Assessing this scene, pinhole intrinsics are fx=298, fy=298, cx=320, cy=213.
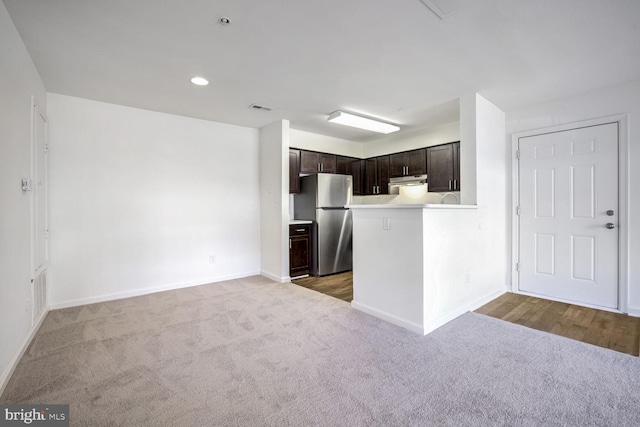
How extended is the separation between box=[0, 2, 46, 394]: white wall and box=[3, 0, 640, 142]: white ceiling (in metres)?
0.21

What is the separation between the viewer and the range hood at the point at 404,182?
4746 millimetres

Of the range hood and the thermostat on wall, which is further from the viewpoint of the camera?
the range hood

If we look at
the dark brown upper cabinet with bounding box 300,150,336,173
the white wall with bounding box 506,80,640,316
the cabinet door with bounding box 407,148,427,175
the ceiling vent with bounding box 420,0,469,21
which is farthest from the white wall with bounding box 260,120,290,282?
the white wall with bounding box 506,80,640,316

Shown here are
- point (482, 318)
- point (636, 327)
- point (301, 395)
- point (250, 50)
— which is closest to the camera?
point (301, 395)

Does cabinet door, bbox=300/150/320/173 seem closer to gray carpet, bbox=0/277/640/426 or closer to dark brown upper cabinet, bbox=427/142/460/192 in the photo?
dark brown upper cabinet, bbox=427/142/460/192

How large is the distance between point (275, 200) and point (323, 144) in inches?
62.9

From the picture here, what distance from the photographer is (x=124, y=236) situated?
3.75 meters

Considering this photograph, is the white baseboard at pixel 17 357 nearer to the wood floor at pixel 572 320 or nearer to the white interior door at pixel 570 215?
the wood floor at pixel 572 320

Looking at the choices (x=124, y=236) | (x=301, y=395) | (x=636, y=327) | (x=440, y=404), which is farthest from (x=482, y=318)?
(x=124, y=236)

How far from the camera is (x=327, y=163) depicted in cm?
518

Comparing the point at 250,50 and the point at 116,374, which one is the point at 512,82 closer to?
the point at 250,50

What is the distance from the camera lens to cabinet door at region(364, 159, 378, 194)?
5523 millimetres

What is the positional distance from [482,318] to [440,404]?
155cm

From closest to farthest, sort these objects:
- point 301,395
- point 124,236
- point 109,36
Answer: point 301,395, point 109,36, point 124,236
